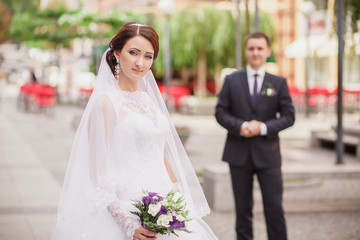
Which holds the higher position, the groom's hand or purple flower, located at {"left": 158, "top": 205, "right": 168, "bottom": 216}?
purple flower, located at {"left": 158, "top": 205, "right": 168, "bottom": 216}

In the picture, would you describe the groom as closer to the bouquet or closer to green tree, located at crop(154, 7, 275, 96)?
the bouquet

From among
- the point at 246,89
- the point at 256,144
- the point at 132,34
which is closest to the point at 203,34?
the point at 246,89

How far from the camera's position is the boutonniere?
5102 mm

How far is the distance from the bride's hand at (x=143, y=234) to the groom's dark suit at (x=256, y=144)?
225 cm

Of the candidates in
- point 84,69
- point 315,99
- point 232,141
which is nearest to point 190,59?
point 315,99

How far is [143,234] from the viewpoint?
295cm

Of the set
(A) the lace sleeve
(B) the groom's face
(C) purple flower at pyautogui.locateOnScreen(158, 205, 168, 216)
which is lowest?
(A) the lace sleeve

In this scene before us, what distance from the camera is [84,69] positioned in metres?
53.5

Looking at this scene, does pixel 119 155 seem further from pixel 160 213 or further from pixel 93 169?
pixel 160 213

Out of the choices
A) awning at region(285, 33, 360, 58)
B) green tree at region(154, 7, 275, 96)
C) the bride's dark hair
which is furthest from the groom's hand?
green tree at region(154, 7, 275, 96)

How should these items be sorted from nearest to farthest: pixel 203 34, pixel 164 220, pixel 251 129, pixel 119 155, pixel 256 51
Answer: pixel 164 220 → pixel 119 155 → pixel 251 129 → pixel 256 51 → pixel 203 34

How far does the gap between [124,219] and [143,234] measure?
14 cm

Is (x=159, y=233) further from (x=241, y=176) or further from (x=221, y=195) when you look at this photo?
(x=221, y=195)

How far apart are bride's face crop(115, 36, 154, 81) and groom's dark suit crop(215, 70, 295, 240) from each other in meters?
1.96
